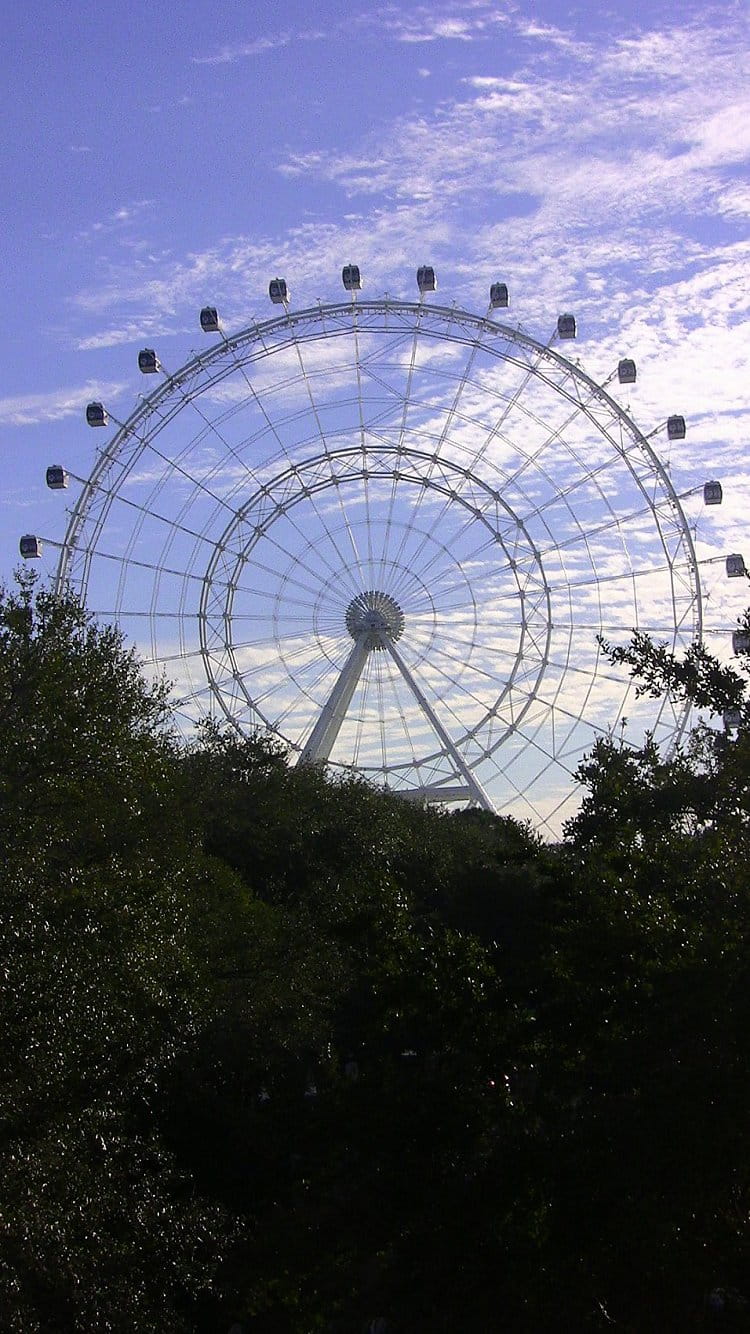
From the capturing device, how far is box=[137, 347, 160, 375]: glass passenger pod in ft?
192

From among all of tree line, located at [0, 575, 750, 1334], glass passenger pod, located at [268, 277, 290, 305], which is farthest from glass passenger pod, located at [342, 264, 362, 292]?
tree line, located at [0, 575, 750, 1334]

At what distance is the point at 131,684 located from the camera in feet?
114

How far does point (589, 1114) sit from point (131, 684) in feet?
53.1

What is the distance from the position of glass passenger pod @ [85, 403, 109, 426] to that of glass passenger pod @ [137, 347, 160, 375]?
7.64 ft

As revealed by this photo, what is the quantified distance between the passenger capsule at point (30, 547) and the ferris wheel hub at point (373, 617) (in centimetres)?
1268

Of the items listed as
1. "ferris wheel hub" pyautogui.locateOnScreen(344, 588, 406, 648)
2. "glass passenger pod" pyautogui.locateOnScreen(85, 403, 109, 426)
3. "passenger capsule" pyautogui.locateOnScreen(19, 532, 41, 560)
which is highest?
"glass passenger pod" pyautogui.locateOnScreen(85, 403, 109, 426)

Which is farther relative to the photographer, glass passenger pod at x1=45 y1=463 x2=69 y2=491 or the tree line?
glass passenger pod at x1=45 y1=463 x2=69 y2=491

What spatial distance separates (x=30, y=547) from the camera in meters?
59.3

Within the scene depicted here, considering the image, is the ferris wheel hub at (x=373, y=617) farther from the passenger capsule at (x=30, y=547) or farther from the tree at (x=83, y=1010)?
the tree at (x=83, y=1010)

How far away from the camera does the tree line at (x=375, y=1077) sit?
21016mm

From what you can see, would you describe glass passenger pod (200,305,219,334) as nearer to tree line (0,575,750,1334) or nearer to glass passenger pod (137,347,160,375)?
glass passenger pod (137,347,160,375)

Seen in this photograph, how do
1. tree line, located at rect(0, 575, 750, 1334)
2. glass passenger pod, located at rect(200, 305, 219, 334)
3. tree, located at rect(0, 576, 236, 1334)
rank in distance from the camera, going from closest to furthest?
tree, located at rect(0, 576, 236, 1334), tree line, located at rect(0, 575, 750, 1334), glass passenger pod, located at rect(200, 305, 219, 334)

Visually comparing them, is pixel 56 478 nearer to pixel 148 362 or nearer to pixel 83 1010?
pixel 148 362

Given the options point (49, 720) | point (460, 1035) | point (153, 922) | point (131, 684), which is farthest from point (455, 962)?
point (131, 684)
